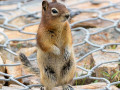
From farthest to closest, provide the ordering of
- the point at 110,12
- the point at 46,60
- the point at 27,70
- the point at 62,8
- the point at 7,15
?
the point at 7,15
the point at 110,12
the point at 27,70
the point at 46,60
the point at 62,8

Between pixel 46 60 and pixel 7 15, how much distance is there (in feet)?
9.88

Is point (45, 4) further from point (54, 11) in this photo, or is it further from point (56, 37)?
point (56, 37)

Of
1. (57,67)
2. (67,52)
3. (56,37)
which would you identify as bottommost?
(57,67)

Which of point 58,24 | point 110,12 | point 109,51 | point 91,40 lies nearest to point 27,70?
point 58,24

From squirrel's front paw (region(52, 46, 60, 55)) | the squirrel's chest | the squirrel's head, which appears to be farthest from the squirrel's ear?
squirrel's front paw (region(52, 46, 60, 55))

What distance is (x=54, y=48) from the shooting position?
3027mm

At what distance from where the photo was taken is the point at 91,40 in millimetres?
4609

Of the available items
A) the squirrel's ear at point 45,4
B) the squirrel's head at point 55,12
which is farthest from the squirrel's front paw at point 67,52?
the squirrel's ear at point 45,4

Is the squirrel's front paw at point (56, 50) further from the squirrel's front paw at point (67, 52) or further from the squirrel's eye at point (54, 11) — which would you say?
the squirrel's eye at point (54, 11)

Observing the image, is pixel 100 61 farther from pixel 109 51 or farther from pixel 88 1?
pixel 88 1

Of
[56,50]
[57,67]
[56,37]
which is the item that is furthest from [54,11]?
[57,67]

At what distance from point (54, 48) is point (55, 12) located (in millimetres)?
367

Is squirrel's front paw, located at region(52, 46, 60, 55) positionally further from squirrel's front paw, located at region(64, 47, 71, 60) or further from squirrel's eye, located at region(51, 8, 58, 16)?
squirrel's eye, located at region(51, 8, 58, 16)

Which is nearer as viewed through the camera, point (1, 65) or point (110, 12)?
point (1, 65)
